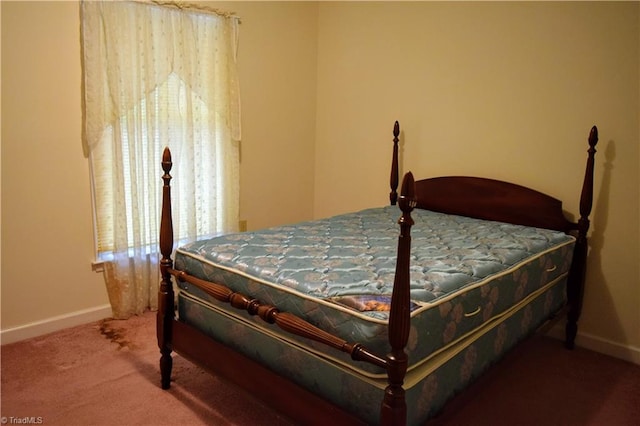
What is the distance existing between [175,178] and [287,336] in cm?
194

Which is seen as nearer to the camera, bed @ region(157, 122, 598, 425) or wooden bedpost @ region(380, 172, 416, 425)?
wooden bedpost @ region(380, 172, 416, 425)

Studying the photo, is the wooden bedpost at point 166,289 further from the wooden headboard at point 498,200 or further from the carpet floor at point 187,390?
the wooden headboard at point 498,200

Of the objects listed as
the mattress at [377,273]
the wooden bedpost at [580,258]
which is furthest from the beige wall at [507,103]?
the mattress at [377,273]

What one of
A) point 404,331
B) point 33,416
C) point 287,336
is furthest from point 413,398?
point 33,416

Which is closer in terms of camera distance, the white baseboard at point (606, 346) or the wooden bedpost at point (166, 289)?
the wooden bedpost at point (166, 289)

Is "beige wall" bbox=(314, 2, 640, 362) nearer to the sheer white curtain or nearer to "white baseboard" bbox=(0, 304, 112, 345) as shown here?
the sheer white curtain

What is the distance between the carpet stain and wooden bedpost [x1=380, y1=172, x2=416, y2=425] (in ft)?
6.17

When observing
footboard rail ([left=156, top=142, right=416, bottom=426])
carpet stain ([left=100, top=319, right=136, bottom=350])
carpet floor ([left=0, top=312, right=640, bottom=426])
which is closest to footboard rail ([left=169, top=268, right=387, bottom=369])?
footboard rail ([left=156, top=142, right=416, bottom=426])

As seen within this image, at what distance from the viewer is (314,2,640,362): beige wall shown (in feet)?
8.85

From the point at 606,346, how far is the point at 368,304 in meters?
2.10

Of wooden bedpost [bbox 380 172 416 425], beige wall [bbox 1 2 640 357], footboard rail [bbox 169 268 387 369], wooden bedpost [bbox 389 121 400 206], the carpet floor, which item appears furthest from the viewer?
wooden bedpost [bbox 389 121 400 206]

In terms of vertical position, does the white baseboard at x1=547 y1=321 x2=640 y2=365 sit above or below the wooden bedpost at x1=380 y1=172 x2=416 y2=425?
below

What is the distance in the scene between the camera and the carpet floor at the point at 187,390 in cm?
207

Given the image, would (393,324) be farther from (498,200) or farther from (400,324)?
(498,200)
